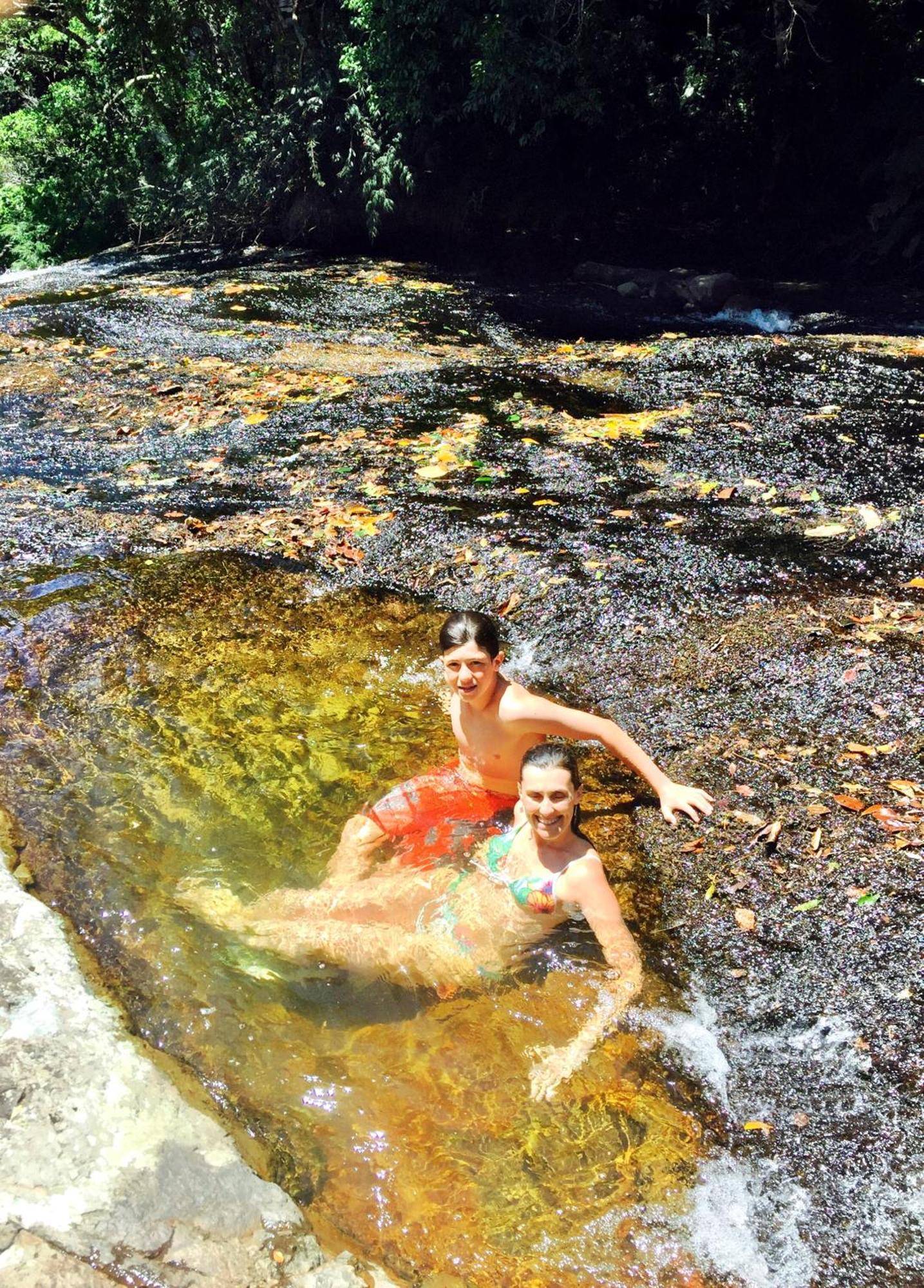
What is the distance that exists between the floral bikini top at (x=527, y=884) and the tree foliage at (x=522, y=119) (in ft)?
35.0

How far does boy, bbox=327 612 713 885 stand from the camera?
4160 mm

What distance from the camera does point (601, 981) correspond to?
3684 millimetres

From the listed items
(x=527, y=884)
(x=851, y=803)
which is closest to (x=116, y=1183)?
(x=527, y=884)

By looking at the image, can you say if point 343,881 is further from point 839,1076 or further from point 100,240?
point 100,240

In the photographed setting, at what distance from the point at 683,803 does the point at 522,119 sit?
41.2 ft

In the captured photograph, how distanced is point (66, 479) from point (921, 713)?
5707 millimetres

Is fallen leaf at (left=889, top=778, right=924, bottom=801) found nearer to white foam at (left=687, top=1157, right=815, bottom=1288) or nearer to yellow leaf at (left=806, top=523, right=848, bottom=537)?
white foam at (left=687, top=1157, right=815, bottom=1288)

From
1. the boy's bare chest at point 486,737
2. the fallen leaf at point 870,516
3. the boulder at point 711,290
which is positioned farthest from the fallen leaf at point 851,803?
the boulder at point 711,290

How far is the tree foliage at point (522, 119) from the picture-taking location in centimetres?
1288

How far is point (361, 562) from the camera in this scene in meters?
6.24

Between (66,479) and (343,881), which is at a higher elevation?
(66,479)

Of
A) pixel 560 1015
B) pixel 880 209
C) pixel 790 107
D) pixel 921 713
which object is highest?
pixel 790 107

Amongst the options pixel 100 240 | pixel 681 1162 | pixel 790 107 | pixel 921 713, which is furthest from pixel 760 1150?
pixel 100 240

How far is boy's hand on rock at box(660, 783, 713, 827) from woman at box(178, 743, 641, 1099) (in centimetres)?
38
